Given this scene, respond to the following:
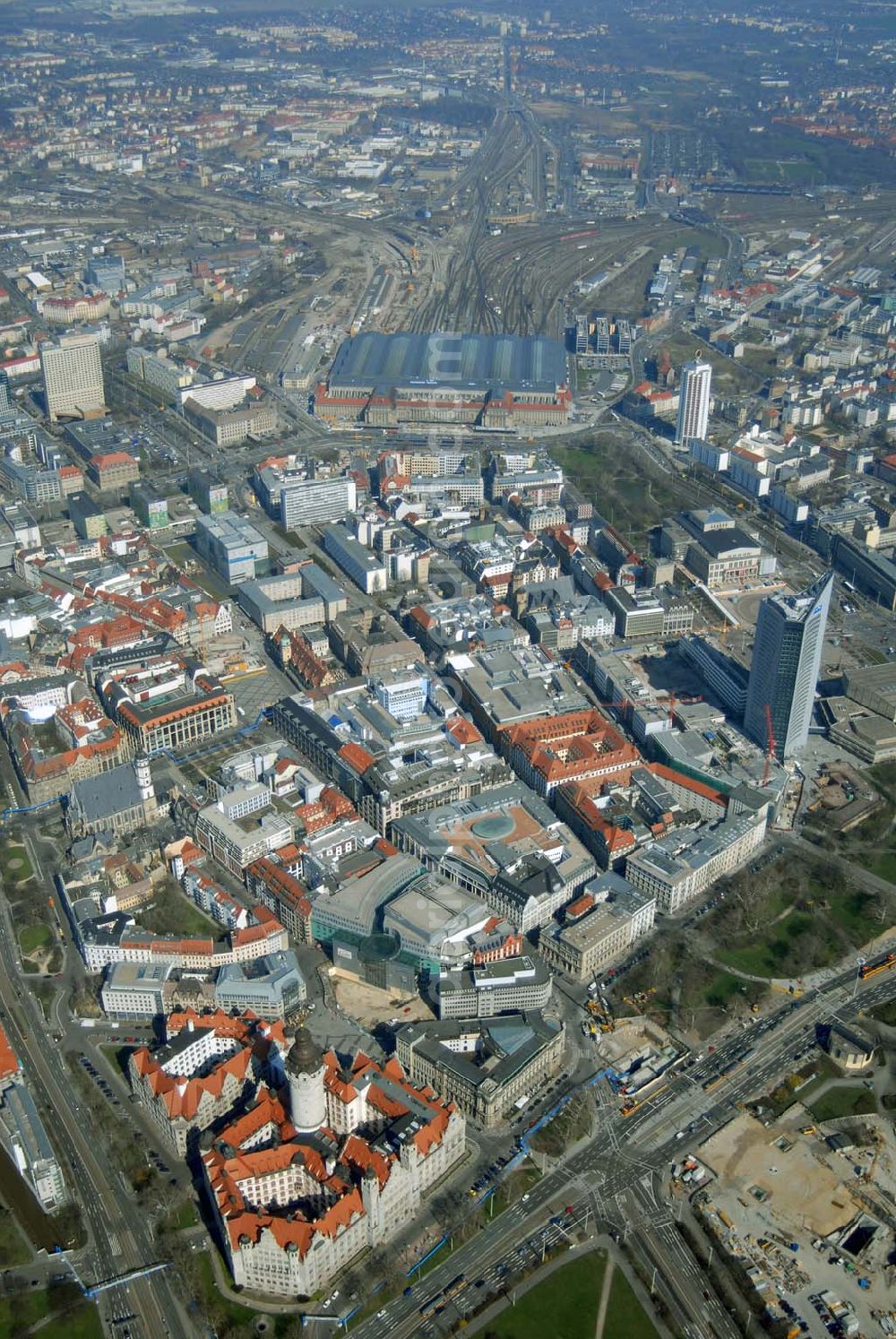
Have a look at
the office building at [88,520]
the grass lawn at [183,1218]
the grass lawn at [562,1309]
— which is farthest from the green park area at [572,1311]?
the office building at [88,520]

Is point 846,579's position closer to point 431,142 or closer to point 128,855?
point 128,855

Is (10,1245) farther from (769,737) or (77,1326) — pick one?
(769,737)

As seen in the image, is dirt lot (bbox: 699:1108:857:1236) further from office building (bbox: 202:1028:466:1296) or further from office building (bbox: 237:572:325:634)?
office building (bbox: 237:572:325:634)

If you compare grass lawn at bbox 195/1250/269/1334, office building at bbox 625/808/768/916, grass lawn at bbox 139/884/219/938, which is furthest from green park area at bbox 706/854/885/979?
grass lawn at bbox 195/1250/269/1334

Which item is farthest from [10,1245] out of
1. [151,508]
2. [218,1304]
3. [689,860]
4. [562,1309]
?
[151,508]

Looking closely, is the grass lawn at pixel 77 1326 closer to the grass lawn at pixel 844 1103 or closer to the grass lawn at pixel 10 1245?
the grass lawn at pixel 10 1245

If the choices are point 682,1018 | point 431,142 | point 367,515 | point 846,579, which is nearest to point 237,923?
point 682,1018

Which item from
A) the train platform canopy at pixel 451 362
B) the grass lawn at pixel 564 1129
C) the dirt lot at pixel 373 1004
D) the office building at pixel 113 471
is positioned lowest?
the dirt lot at pixel 373 1004

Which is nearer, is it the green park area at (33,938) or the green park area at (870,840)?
the green park area at (33,938)

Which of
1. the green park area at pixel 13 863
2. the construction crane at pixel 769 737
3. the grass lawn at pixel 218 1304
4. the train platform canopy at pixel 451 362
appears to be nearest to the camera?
the grass lawn at pixel 218 1304
